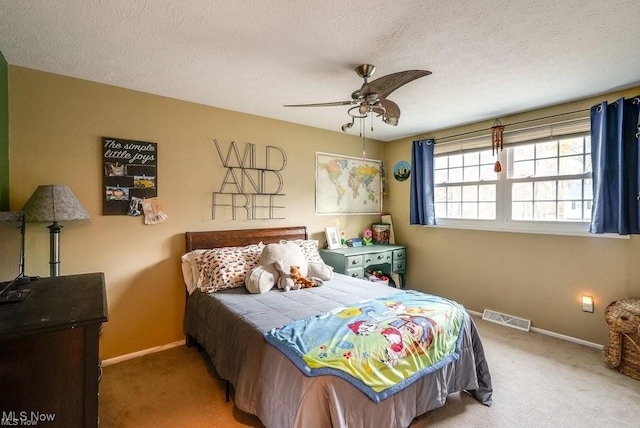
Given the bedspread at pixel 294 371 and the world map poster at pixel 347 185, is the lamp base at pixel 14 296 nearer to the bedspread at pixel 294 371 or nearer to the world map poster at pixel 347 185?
the bedspread at pixel 294 371

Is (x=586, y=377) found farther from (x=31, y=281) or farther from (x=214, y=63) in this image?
(x=31, y=281)

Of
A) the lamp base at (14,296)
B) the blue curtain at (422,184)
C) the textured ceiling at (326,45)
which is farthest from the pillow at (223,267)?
the blue curtain at (422,184)

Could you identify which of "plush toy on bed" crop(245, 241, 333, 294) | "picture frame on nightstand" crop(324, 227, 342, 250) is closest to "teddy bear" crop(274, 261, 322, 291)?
"plush toy on bed" crop(245, 241, 333, 294)

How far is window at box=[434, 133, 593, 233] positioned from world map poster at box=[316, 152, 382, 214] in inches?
35.3

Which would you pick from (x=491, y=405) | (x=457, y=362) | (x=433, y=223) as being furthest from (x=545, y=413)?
(x=433, y=223)

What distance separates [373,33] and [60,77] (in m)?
2.41

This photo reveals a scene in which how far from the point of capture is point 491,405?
2008 mm

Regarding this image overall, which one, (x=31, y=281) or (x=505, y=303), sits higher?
(x=31, y=281)

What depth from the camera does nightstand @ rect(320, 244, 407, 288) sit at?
358 centimetres

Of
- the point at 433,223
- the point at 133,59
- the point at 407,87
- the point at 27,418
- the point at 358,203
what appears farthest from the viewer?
the point at 358,203

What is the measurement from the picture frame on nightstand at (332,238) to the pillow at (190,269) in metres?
1.64

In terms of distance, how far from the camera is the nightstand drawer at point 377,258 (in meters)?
3.77

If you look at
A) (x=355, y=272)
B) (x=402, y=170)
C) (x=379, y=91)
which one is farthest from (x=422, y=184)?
(x=379, y=91)

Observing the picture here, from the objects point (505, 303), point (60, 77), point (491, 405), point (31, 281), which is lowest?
point (491, 405)
